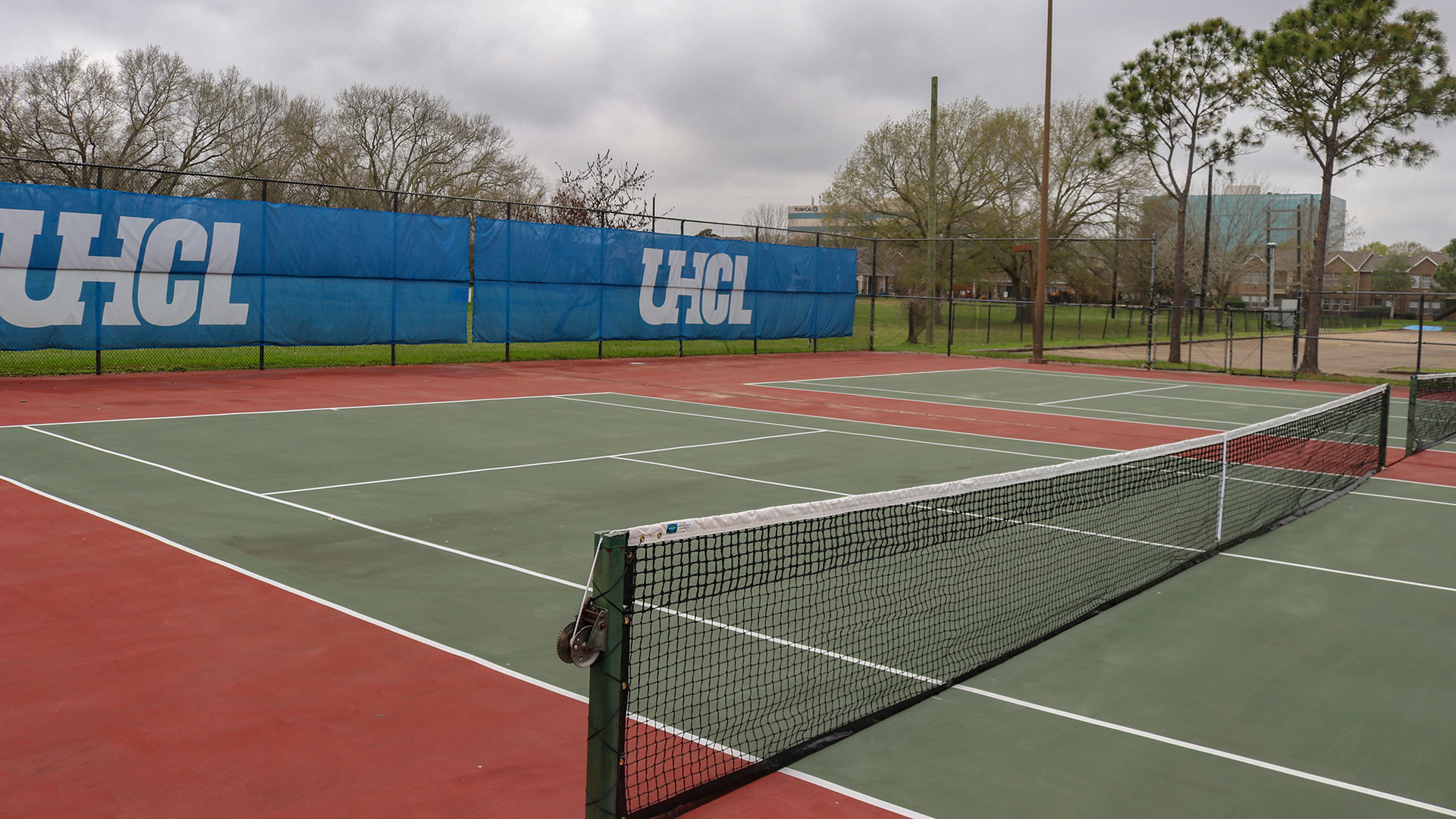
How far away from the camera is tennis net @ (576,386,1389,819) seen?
12.8 ft

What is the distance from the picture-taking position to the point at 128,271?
1828 cm

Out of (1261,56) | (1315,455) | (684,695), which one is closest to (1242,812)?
(684,695)

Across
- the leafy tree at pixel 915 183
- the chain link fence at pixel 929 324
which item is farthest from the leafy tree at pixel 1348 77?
the leafy tree at pixel 915 183

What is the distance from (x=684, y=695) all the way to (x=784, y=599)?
5.52 feet

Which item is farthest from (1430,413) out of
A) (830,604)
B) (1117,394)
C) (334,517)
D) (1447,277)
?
(1447,277)

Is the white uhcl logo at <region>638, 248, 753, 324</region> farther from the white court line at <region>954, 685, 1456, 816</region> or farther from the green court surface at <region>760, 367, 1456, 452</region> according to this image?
the white court line at <region>954, 685, 1456, 816</region>

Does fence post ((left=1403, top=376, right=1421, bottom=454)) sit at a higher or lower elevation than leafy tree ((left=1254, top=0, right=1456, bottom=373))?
lower

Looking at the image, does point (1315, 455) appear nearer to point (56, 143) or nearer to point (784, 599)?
point (784, 599)

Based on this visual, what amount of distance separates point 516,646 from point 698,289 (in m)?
23.6

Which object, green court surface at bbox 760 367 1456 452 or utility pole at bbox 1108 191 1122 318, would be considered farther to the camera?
utility pole at bbox 1108 191 1122 318

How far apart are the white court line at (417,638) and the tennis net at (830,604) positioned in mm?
285

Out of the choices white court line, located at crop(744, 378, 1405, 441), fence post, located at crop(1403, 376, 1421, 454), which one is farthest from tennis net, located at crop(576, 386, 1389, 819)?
white court line, located at crop(744, 378, 1405, 441)

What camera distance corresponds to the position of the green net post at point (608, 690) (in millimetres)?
3568

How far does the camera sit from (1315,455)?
42.4 feet
